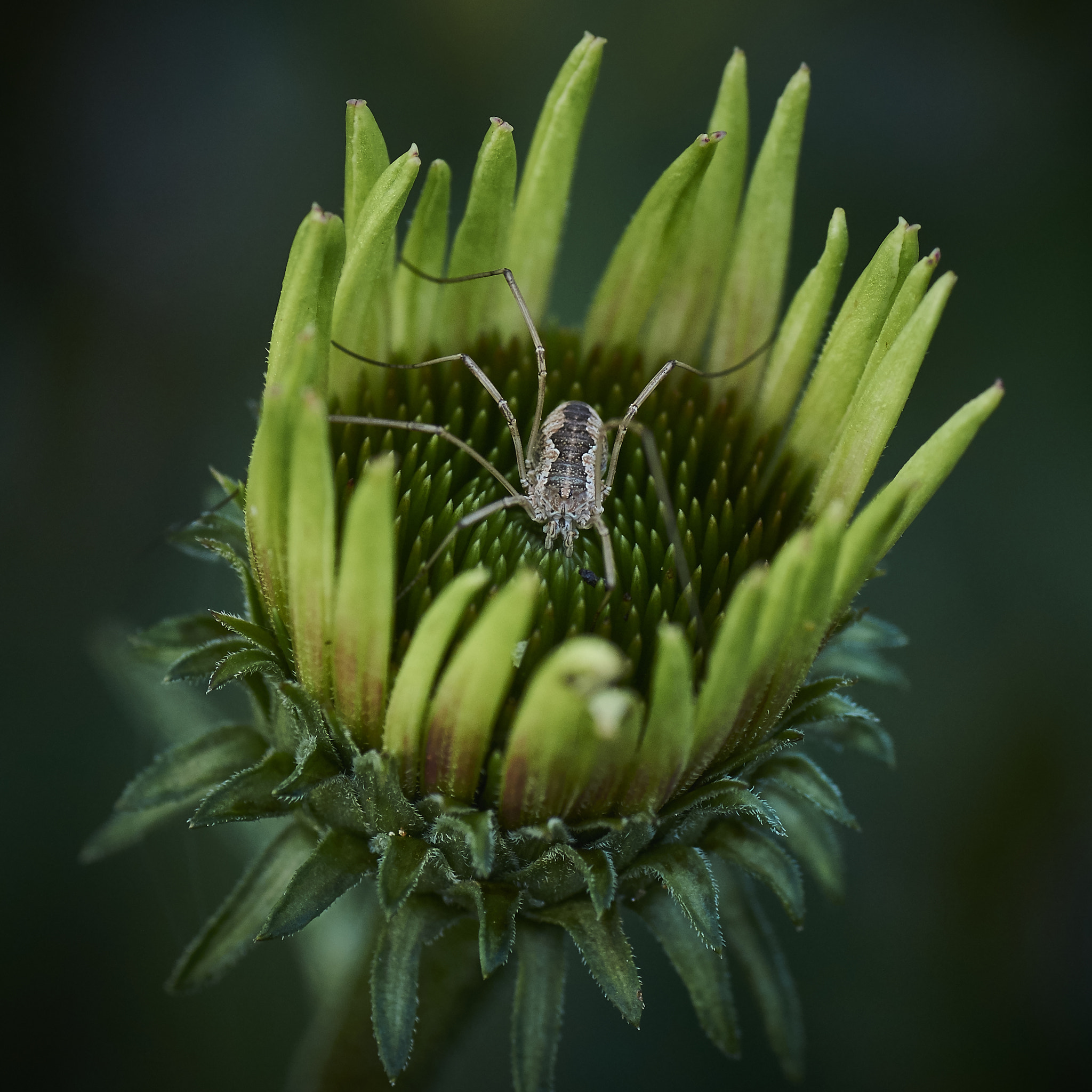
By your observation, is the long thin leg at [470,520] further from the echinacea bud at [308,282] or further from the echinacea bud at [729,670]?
the echinacea bud at [729,670]


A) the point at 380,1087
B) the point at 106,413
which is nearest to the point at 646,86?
the point at 106,413

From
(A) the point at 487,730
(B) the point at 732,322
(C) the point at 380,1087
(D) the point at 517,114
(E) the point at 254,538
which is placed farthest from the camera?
(D) the point at 517,114

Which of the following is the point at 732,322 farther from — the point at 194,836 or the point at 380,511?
the point at 194,836

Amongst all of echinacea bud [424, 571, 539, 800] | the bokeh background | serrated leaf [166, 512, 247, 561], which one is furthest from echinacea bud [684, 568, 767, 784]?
the bokeh background

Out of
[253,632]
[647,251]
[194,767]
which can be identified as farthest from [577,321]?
[194,767]

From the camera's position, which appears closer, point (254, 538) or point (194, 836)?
point (254, 538)

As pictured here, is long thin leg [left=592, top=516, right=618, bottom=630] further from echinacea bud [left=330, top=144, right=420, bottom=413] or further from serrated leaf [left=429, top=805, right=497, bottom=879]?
echinacea bud [left=330, top=144, right=420, bottom=413]

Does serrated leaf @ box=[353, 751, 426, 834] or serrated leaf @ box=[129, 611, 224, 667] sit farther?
serrated leaf @ box=[129, 611, 224, 667]

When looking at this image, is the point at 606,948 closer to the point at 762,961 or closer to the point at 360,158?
the point at 762,961
